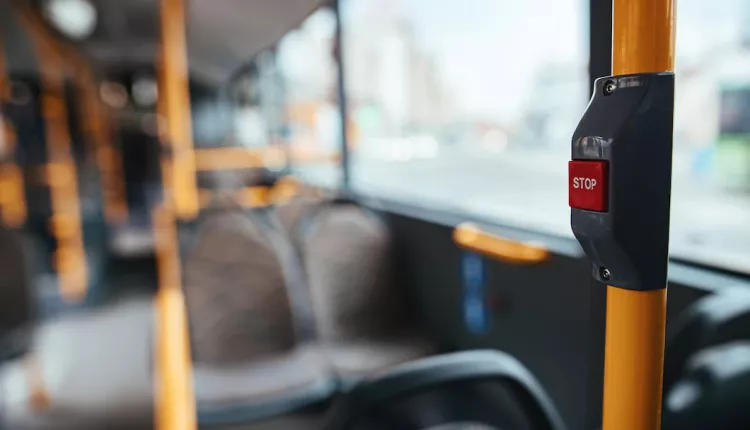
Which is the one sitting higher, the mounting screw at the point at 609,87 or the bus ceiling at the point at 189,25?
the bus ceiling at the point at 189,25

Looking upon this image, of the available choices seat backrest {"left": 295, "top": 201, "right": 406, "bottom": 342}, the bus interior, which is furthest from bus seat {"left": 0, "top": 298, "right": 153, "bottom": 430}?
seat backrest {"left": 295, "top": 201, "right": 406, "bottom": 342}

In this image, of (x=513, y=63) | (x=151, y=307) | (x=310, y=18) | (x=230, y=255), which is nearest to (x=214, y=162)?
(x=151, y=307)

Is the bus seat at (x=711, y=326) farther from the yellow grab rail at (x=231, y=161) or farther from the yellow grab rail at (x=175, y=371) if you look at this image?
the yellow grab rail at (x=231, y=161)

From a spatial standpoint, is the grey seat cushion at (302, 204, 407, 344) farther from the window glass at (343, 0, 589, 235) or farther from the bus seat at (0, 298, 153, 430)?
the bus seat at (0, 298, 153, 430)

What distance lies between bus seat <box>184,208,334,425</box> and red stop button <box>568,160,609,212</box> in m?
1.80

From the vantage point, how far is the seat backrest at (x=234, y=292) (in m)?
2.25

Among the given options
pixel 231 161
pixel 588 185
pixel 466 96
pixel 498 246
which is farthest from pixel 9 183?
pixel 588 185

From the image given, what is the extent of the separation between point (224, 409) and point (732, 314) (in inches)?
64.5

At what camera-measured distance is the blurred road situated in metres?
1.25

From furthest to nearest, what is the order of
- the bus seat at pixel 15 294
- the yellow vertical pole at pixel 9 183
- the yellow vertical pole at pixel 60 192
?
1. the yellow vertical pole at pixel 9 183
2. the yellow vertical pole at pixel 60 192
3. the bus seat at pixel 15 294

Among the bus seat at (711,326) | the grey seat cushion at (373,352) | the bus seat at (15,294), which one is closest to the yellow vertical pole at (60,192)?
the bus seat at (15,294)

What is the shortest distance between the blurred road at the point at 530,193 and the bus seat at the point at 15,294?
1.76 m

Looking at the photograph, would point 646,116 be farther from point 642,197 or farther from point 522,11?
point 522,11

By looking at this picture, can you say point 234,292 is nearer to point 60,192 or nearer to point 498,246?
point 498,246
